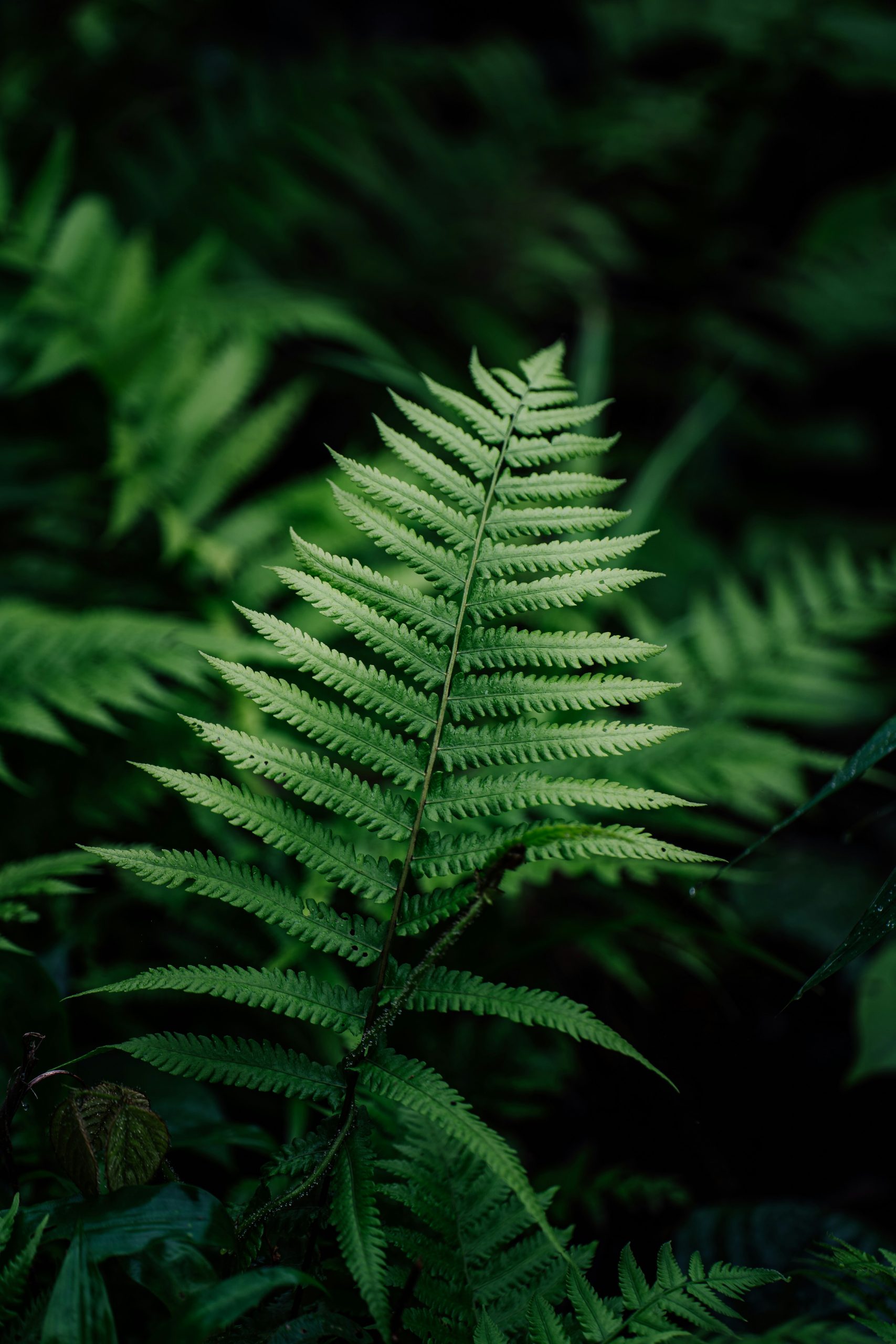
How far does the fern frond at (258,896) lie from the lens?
78 centimetres

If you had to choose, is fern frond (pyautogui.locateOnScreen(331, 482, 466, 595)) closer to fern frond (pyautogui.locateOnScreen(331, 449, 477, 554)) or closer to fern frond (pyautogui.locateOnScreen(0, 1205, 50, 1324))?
fern frond (pyautogui.locateOnScreen(331, 449, 477, 554))

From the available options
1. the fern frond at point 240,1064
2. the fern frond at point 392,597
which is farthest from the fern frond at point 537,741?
the fern frond at point 240,1064

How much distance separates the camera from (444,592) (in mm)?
917

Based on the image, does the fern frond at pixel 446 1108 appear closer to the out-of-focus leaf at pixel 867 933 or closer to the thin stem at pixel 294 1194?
the thin stem at pixel 294 1194

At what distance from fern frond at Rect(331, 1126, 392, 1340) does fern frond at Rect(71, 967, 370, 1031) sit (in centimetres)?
12

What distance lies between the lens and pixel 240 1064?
0.79m

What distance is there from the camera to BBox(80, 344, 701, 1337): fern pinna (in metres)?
0.77

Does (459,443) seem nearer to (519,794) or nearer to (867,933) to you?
(519,794)

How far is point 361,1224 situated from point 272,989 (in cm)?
22

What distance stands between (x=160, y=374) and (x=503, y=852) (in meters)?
1.77

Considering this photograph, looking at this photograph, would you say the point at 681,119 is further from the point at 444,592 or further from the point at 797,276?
the point at 444,592

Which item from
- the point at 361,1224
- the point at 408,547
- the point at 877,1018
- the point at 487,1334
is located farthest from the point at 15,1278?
the point at 877,1018

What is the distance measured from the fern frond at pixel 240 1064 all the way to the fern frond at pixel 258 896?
0.37ft

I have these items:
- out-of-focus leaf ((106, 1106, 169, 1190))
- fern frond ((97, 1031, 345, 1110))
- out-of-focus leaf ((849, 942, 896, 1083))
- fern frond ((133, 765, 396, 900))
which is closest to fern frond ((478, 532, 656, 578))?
fern frond ((133, 765, 396, 900))
